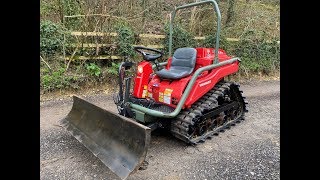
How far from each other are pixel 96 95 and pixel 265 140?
3804 millimetres

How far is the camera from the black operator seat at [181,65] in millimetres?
3804

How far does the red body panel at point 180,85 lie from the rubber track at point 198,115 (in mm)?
114

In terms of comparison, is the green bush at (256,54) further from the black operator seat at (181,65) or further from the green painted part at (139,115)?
the green painted part at (139,115)

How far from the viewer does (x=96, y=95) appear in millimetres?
6219

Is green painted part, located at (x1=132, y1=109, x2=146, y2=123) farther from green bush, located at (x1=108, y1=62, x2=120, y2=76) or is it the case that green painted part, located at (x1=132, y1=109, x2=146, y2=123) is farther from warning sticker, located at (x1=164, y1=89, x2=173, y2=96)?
green bush, located at (x1=108, y1=62, x2=120, y2=76)

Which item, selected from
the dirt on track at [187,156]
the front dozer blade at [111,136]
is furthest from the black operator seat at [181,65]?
the front dozer blade at [111,136]

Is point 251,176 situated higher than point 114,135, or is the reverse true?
point 114,135

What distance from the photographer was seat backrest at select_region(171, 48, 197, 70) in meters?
3.98

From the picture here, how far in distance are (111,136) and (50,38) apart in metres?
4.22

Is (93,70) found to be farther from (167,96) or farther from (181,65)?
(167,96)

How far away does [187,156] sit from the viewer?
3.42 m

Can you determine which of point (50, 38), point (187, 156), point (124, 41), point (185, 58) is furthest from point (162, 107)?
point (50, 38)

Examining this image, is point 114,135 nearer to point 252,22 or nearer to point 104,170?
point 104,170
